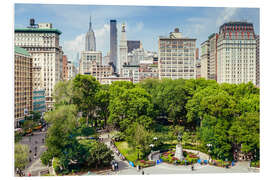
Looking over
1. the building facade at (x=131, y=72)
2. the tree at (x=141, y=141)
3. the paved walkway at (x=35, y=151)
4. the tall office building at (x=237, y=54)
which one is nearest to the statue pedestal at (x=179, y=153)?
the tree at (x=141, y=141)

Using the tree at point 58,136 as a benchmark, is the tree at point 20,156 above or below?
below

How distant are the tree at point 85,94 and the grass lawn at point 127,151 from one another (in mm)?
6359

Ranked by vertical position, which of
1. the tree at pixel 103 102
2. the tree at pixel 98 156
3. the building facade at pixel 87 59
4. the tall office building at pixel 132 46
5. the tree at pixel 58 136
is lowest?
the tree at pixel 98 156

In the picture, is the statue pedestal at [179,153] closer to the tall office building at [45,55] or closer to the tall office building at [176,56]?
the tall office building at [45,55]

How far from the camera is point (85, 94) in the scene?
26.8 m

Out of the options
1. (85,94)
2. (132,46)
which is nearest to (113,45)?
(132,46)

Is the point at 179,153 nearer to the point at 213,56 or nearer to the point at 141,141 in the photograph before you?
the point at 141,141

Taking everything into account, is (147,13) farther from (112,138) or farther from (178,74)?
(178,74)

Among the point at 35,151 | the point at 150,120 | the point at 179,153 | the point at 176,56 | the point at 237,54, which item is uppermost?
the point at 176,56

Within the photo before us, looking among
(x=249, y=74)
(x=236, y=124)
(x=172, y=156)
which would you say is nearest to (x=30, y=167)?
(x=172, y=156)

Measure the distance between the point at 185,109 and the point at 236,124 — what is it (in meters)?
9.90

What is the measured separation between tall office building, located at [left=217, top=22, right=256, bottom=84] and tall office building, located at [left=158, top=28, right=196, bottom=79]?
28.4 feet

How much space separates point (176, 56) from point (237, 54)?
562 inches

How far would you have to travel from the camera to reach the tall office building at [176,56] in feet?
186
